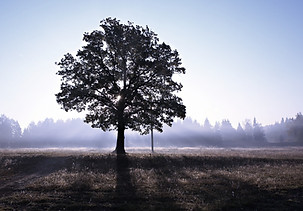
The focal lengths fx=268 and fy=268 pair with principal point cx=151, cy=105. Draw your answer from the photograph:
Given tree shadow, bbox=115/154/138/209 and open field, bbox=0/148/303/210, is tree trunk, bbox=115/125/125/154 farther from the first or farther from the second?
tree shadow, bbox=115/154/138/209

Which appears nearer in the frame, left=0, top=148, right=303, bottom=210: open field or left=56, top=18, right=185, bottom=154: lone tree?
left=0, top=148, right=303, bottom=210: open field

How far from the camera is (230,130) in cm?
17838

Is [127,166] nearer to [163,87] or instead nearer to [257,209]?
[163,87]

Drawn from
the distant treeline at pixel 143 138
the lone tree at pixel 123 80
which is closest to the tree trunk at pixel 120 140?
the lone tree at pixel 123 80

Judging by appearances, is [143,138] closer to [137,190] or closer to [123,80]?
[123,80]

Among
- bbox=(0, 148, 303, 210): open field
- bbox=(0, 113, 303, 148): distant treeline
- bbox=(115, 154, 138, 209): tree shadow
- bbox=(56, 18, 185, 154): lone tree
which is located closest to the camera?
bbox=(0, 148, 303, 210): open field

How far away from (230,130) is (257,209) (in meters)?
174

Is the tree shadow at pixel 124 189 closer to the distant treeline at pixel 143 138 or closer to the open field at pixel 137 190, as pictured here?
the open field at pixel 137 190

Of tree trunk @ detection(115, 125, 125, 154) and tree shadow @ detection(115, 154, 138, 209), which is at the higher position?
tree trunk @ detection(115, 125, 125, 154)

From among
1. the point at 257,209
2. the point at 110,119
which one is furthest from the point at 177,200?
the point at 110,119

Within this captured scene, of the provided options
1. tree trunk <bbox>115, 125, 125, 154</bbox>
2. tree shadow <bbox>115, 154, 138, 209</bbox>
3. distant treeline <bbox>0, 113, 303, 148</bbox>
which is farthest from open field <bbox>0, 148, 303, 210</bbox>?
distant treeline <bbox>0, 113, 303, 148</bbox>

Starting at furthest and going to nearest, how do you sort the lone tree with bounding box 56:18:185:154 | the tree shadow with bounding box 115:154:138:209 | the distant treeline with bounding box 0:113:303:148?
the distant treeline with bounding box 0:113:303:148 < the lone tree with bounding box 56:18:185:154 < the tree shadow with bounding box 115:154:138:209

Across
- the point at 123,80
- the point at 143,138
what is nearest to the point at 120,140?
the point at 123,80

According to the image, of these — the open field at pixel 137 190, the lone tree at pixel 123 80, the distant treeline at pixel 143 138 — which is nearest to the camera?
the open field at pixel 137 190
